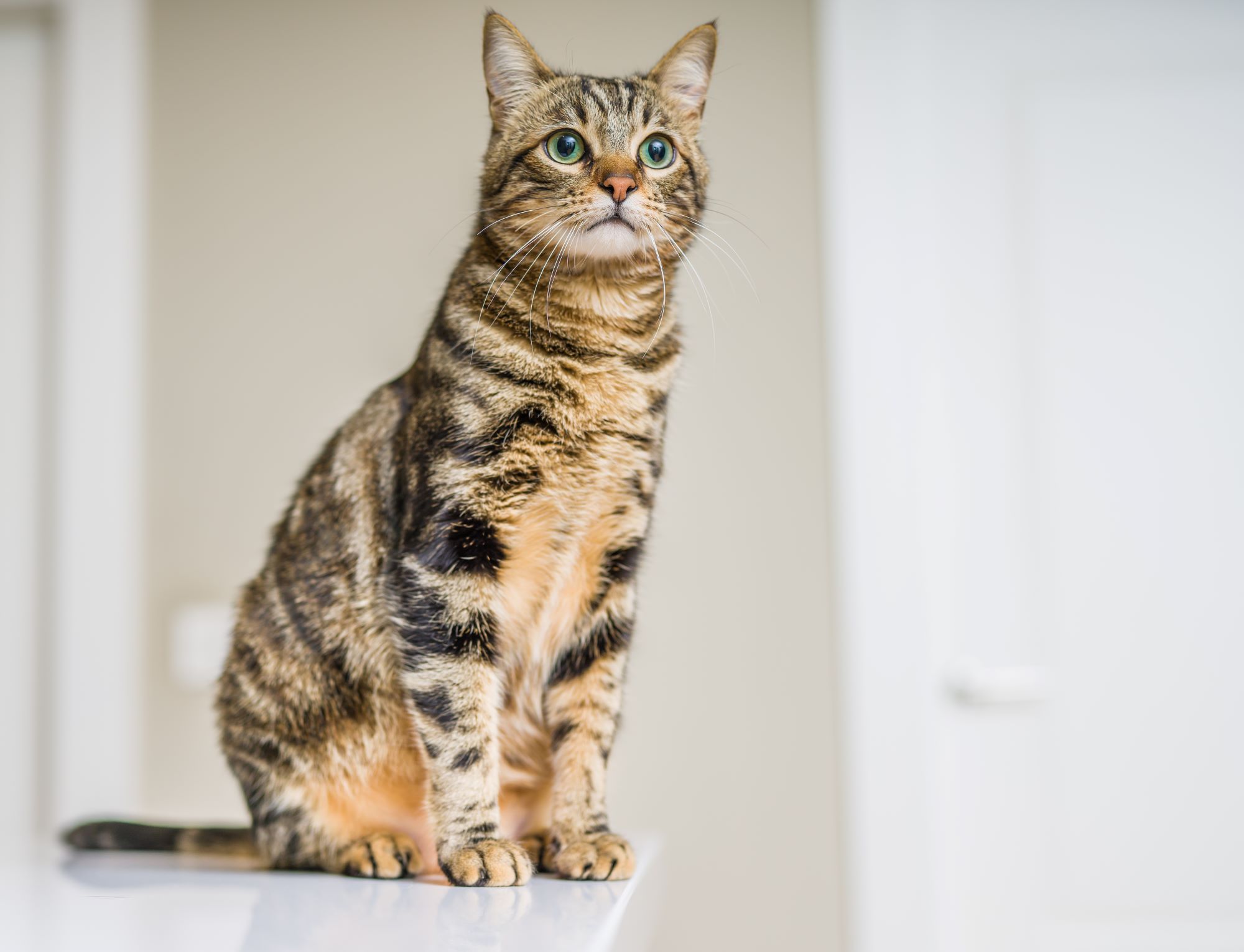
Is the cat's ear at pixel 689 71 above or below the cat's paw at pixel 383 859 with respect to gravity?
above

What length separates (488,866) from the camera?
0.77 m

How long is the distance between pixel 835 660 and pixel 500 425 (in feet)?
1.55

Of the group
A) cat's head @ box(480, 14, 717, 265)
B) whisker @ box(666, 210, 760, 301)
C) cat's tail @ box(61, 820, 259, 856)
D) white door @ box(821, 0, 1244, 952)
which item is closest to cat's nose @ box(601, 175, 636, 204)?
cat's head @ box(480, 14, 717, 265)

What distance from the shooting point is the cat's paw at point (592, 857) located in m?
0.79

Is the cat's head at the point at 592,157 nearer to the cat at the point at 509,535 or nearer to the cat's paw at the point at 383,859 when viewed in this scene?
the cat at the point at 509,535

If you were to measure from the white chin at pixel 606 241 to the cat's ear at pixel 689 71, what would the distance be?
154mm

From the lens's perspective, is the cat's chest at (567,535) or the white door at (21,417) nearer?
the cat's chest at (567,535)

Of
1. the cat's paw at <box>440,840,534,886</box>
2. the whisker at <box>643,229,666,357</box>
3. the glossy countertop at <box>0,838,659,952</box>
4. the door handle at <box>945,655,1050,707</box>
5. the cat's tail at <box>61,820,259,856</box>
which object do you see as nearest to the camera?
the glossy countertop at <box>0,838,659,952</box>

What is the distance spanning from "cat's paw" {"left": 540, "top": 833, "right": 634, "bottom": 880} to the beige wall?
0.15 meters

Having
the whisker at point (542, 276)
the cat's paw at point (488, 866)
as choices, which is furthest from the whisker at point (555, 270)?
the cat's paw at point (488, 866)

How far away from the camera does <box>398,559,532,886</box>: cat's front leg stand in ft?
2.57

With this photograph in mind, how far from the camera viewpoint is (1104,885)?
3.66 feet

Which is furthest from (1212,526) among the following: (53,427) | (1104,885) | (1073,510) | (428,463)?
(53,427)

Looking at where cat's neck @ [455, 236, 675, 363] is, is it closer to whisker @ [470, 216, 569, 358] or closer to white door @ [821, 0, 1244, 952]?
whisker @ [470, 216, 569, 358]
